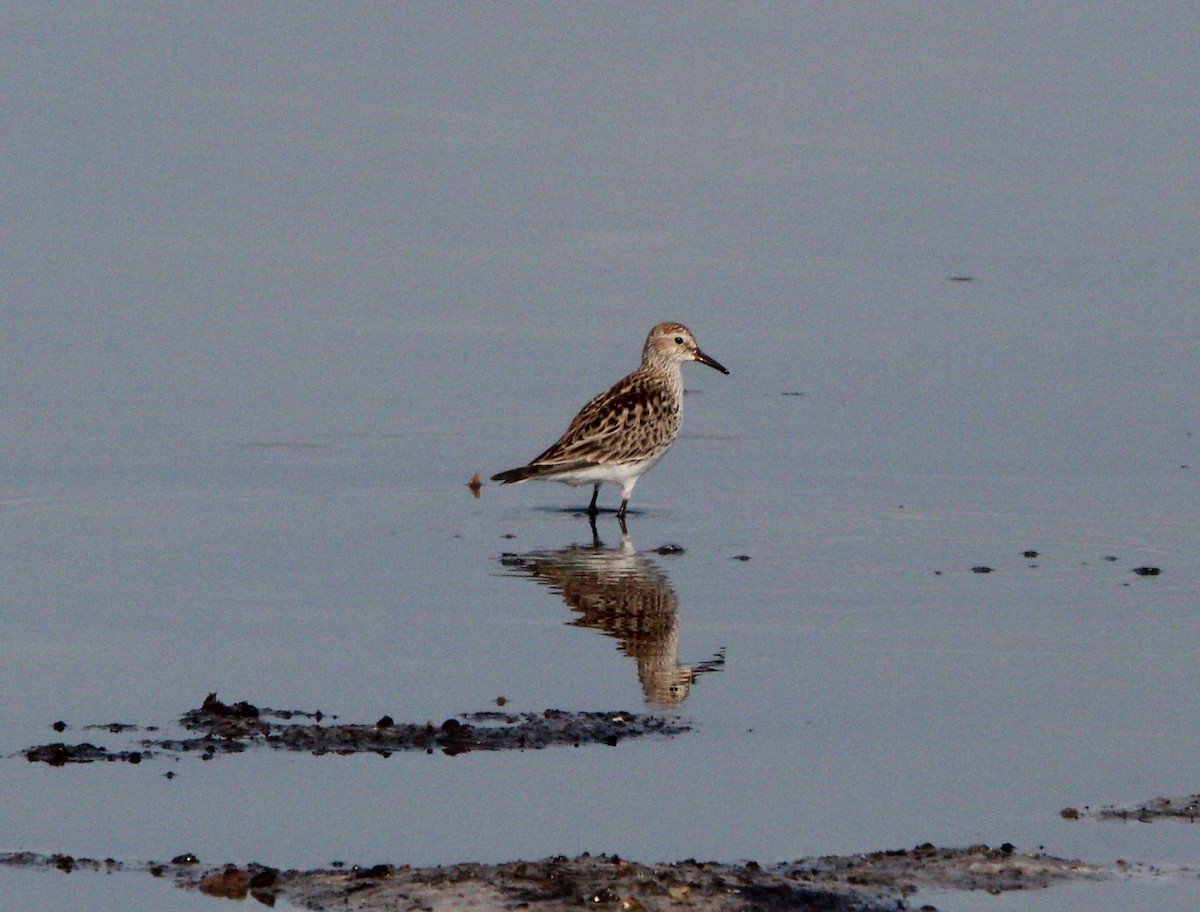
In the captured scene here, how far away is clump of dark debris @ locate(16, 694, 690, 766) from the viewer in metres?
8.92

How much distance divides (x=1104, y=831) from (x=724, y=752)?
158 centimetres

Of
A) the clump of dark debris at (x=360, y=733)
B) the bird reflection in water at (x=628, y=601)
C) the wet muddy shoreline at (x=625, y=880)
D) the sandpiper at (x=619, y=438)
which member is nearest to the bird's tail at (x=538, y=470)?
the sandpiper at (x=619, y=438)

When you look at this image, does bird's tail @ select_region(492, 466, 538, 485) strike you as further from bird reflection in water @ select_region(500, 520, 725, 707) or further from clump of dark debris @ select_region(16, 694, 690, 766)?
clump of dark debris @ select_region(16, 694, 690, 766)

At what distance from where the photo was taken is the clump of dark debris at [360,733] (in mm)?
8922

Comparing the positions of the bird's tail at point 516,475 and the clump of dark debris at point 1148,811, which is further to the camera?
the bird's tail at point 516,475

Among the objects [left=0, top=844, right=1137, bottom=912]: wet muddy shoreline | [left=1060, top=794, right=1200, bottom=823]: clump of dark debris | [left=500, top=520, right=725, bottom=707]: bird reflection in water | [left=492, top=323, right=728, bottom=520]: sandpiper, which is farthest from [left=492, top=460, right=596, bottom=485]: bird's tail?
[left=0, top=844, right=1137, bottom=912]: wet muddy shoreline

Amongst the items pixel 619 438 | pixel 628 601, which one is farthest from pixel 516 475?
pixel 628 601

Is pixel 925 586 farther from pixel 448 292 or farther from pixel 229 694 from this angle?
pixel 448 292

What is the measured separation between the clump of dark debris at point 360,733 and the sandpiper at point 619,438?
458 centimetres

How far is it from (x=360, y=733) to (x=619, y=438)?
5511 millimetres

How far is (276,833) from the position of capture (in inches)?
318

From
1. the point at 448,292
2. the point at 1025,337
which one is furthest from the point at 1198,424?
the point at 448,292

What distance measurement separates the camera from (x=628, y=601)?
11.8m

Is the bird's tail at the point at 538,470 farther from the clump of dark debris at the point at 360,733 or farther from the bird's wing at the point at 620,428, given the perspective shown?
the clump of dark debris at the point at 360,733
